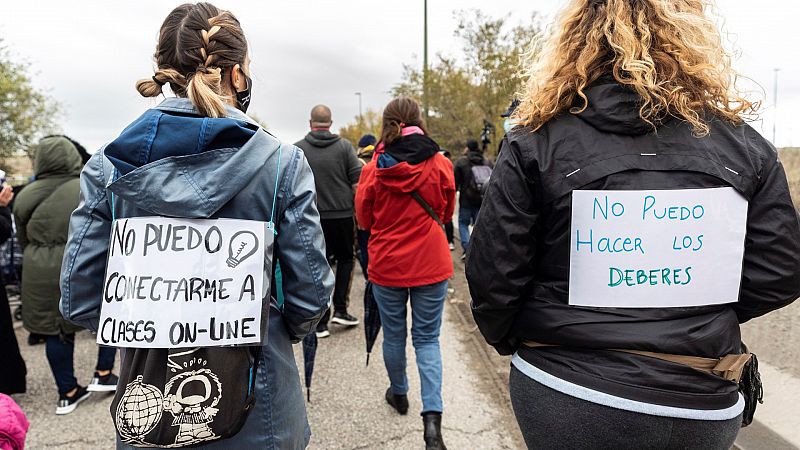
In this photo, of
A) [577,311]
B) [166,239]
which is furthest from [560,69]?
[166,239]

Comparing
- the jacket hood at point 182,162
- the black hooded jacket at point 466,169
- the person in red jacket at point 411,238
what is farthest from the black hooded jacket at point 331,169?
the black hooded jacket at point 466,169

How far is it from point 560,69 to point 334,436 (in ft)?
8.44

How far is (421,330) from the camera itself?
312 centimetres

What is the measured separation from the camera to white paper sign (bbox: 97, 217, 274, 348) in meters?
1.39

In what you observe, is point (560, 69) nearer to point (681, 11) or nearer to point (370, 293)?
point (681, 11)

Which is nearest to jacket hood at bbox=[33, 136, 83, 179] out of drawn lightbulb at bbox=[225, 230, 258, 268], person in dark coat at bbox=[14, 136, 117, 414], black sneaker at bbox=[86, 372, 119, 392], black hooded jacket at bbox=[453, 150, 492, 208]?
person in dark coat at bbox=[14, 136, 117, 414]

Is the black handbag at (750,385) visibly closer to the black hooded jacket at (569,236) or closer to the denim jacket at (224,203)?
the black hooded jacket at (569,236)

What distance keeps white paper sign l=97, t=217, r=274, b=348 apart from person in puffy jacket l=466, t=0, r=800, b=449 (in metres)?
0.70

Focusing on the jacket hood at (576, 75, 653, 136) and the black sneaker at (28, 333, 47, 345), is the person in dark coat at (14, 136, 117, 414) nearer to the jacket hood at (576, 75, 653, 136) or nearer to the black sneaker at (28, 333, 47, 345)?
the black sneaker at (28, 333, 47, 345)

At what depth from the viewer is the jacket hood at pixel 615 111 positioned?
1364mm

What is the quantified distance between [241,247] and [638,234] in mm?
1115

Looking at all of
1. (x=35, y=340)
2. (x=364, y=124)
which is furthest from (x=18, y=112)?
(x=364, y=124)

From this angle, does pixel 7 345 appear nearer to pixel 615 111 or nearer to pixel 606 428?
pixel 606 428

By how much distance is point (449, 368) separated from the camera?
4199 millimetres
